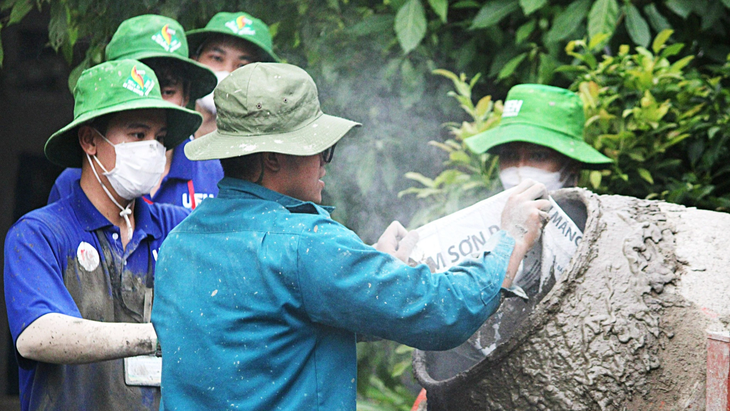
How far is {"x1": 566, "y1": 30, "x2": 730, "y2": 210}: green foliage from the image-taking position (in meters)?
3.43

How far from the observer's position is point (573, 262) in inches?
81.7

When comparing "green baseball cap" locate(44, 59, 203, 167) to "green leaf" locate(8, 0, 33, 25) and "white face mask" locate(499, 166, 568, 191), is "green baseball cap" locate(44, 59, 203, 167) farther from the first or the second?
"green leaf" locate(8, 0, 33, 25)

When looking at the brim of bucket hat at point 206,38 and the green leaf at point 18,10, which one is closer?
the brim of bucket hat at point 206,38

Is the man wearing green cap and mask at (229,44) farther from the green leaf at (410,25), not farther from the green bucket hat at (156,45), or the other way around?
the green leaf at (410,25)

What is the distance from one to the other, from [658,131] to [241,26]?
2.20 m

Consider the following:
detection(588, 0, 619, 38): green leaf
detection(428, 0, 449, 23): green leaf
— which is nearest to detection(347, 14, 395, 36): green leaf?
detection(428, 0, 449, 23): green leaf

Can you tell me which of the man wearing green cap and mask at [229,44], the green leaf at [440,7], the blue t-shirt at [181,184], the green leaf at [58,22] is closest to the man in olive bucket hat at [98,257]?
the blue t-shirt at [181,184]

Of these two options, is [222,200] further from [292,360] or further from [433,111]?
[433,111]

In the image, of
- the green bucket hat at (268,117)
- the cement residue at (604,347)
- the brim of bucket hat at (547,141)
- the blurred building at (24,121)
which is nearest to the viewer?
the green bucket hat at (268,117)

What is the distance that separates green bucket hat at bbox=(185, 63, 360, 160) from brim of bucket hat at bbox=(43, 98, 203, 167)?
0.84m

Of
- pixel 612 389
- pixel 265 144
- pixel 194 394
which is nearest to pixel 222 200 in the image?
pixel 265 144

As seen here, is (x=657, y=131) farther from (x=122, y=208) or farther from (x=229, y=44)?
(x=122, y=208)

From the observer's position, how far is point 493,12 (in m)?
4.26

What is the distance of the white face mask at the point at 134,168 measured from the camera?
2.67 meters
